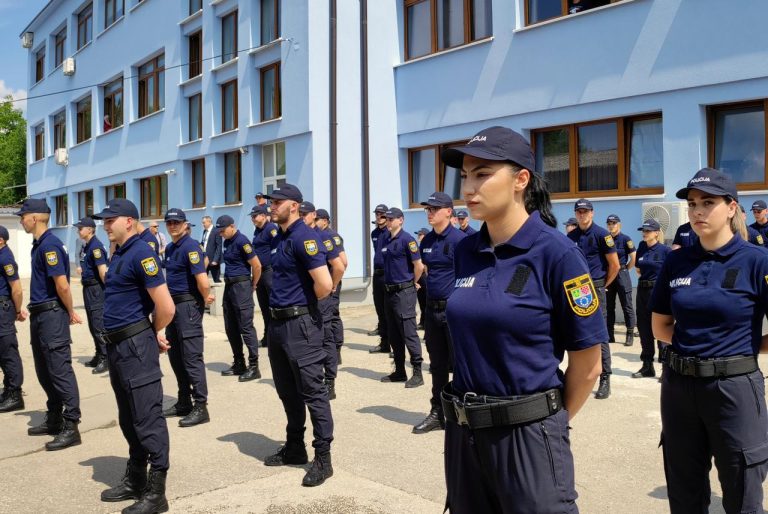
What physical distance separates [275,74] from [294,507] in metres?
15.1

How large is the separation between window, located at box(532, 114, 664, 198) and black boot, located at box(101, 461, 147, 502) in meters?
8.47

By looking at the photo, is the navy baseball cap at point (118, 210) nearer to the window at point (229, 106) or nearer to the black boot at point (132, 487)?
the black boot at point (132, 487)

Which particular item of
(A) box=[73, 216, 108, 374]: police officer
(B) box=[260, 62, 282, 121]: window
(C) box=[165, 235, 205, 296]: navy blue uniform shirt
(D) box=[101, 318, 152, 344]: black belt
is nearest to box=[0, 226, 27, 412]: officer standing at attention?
(C) box=[165, 235, 205, 296]: navy blue uniform shirt

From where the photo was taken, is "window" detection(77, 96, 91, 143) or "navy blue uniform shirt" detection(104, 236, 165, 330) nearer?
"navy blue uniform shirt" detection(104, 236, 165, 330)

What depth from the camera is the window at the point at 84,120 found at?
3023cm

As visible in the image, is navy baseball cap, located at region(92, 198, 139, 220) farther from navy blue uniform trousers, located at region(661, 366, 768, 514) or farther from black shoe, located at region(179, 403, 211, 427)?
navy blue uniform trousers, located at region(661, 366, 768, 514)

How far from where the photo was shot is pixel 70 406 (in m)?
6.23

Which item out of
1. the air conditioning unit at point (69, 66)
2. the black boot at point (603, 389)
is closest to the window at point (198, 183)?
the air conditioning unit at point (69, 66)

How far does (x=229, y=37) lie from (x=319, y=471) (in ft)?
56.8

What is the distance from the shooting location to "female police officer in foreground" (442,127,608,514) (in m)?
2.46

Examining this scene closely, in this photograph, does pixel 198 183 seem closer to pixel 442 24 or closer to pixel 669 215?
pixel 442 24

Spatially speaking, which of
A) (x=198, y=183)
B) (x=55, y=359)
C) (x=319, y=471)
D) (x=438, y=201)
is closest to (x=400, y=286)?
(x=438, y=201)

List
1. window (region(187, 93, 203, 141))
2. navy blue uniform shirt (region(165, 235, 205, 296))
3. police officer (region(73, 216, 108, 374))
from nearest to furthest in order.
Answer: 1. navy blue uniform shirt (region(165, 235, 205, 296))
2. police officer (region(73, 216, 108, 374))
3. window (region(187, 93, 203, 141))

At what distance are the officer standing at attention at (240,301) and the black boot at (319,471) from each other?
3.83 metres
